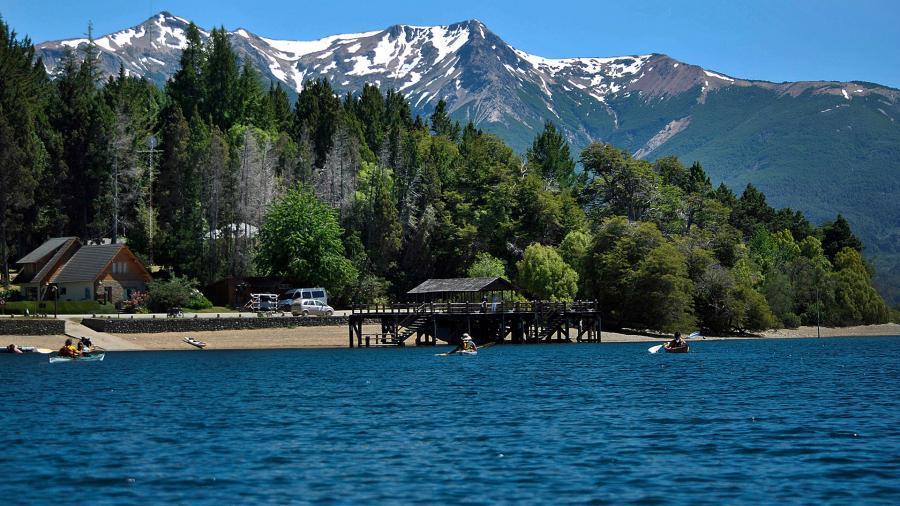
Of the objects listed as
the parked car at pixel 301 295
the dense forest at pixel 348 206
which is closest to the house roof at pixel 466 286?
the parked car at pixel 301 295

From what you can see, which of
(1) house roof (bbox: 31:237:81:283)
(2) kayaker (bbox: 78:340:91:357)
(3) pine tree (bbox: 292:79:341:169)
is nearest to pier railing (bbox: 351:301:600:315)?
(2) kayaker (bbox: 78:340:91:357)

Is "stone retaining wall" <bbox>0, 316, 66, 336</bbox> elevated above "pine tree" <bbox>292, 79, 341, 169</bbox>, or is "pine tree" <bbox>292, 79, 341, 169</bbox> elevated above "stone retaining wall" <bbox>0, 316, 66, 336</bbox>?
"pine tree" <bbox>292, 79, 341, 169</bbox>

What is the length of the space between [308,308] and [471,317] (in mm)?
14774

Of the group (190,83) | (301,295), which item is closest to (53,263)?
(301,295)

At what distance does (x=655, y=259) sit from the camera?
107188 millimetres

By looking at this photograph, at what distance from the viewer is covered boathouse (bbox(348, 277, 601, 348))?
308ft

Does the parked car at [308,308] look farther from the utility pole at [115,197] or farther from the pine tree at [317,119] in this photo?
the pine tree at [317,119]

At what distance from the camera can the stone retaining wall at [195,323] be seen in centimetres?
8669

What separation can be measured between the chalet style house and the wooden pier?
70.9 feet

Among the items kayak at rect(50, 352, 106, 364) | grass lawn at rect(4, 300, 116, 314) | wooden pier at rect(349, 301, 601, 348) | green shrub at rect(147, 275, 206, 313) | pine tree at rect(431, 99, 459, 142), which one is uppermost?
pine tree at rect(431, 99, 459, 142)

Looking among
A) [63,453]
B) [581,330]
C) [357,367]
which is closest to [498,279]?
[581,330]

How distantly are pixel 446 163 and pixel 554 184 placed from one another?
1483cm

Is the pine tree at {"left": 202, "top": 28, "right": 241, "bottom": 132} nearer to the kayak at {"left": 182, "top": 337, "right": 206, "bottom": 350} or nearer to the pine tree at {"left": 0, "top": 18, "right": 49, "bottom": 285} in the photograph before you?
the pine tree at {"left": 0, "top": 18, "right": 49, "bottom": 285}

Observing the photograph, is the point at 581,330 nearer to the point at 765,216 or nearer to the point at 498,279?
the point at 498,279
